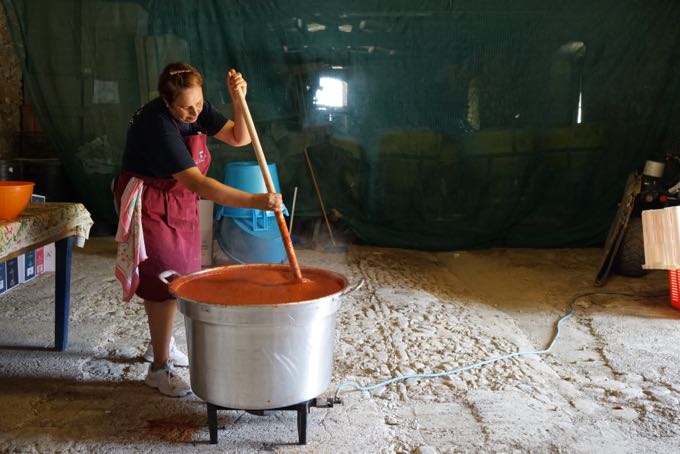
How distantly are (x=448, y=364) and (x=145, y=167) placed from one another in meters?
1.57

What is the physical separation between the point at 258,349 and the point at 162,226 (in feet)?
2.44

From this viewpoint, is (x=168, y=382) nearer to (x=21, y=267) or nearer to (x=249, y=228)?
(x=21, y=267)

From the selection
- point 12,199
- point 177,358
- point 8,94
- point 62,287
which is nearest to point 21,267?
point 62,287

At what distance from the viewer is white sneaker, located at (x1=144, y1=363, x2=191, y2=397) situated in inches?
96.5

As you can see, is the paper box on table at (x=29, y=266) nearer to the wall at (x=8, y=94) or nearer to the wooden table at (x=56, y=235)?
the wooden table at (x=56, y=235)

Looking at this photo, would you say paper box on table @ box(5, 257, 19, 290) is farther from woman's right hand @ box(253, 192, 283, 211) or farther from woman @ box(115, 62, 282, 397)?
woman's right hand @ box(253, 192, 283, 211)

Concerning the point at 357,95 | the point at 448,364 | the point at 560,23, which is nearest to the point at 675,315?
the point at 448,364

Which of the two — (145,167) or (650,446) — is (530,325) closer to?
(650,446)

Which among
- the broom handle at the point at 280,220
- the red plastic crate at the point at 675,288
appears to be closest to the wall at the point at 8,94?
the broom handle at the point at 280,220

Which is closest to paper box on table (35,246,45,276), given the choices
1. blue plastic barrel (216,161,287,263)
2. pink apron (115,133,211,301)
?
blue plastic barrel (216,161,287,263)

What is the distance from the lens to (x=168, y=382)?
8.09 feet

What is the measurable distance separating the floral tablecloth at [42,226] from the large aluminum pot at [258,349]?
754 millimetres

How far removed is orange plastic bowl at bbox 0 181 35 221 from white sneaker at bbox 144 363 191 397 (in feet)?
2.69

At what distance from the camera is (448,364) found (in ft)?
9.34
